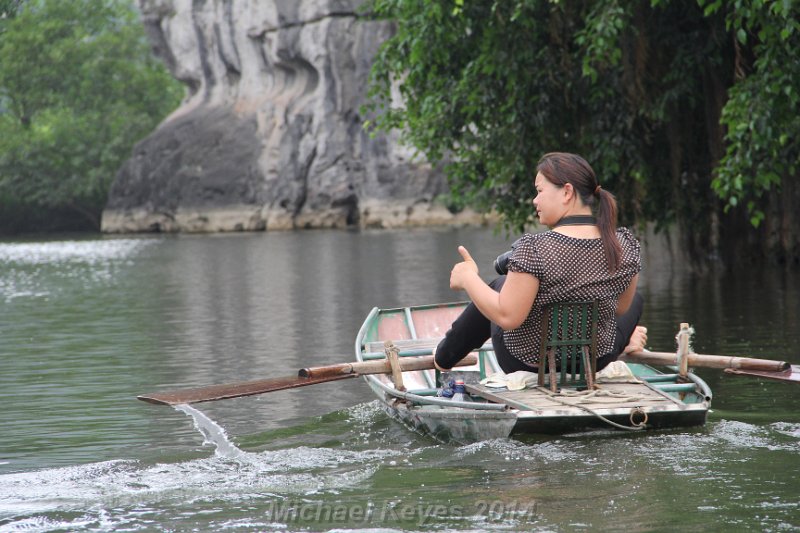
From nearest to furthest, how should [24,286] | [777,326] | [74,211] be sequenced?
[777,326], [24,286], [74,211]

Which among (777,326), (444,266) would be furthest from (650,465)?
(444,266)

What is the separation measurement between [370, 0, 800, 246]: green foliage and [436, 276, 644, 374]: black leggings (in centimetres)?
616

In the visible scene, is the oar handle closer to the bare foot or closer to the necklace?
the bare foot

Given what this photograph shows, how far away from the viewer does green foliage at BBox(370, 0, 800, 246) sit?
14258 millimetres

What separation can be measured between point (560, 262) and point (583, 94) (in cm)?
1004

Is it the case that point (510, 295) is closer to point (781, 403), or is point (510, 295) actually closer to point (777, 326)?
point (781, 403)


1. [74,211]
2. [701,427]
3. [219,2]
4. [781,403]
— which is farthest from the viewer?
[74,211]

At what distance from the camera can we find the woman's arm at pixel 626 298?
6379 mm

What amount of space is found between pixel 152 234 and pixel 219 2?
37.8ft

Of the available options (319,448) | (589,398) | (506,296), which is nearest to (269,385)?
(319,448)

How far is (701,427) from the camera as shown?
645 cm

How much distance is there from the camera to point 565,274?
19.9ft

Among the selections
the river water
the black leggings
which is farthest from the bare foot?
the river water

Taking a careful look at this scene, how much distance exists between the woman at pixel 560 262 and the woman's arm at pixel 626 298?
1.9 inches
